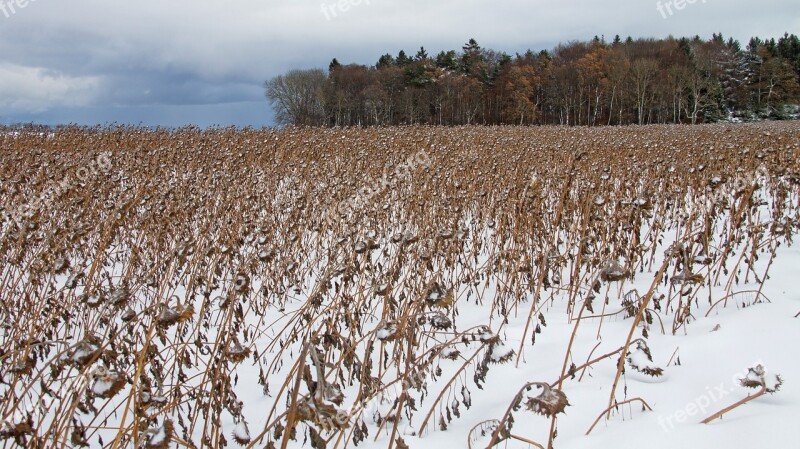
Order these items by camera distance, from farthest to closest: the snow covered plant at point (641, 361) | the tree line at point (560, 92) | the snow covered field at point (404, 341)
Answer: the tree line at point (560, 92) → the snow covered plant at point (641, 361) → the snow covered field at point (404, 341)

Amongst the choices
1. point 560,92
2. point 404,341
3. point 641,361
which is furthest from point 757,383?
point 560,92

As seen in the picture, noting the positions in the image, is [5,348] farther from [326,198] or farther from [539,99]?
[539,99]

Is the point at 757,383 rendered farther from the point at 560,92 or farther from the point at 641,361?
the point at 560,92

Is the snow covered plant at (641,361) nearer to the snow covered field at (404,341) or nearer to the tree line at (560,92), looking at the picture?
the snow covered field at (404,341)

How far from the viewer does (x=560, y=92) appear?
5922 centimetres

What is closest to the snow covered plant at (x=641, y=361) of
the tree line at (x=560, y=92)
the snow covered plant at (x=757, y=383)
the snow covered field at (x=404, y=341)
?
the snow covered field at (x=404, y=341)

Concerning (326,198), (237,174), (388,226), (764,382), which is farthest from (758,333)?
(237,174)

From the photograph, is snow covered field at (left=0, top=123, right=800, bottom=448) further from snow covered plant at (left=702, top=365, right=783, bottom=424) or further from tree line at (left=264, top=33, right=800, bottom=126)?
tree line at (left=264, top=33, right=800, bottom=126)

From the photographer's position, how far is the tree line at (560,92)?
181ft

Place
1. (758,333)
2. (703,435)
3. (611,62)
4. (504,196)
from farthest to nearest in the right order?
(611,62) < (504,196) < (758,333) < (703,435)

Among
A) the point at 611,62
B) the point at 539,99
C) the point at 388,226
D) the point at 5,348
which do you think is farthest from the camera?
the point at 539,99

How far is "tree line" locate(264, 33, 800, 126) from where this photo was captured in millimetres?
55128

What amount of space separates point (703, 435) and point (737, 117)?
68997mm

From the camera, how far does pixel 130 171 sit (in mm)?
9773
